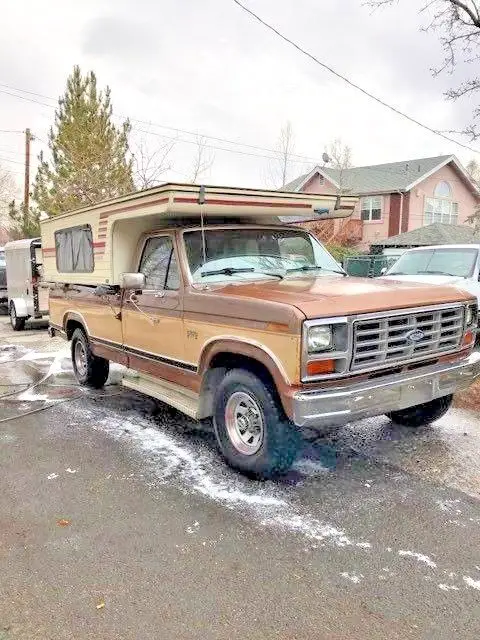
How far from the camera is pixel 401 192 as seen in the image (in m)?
29.4

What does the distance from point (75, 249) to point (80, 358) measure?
1.53 meters

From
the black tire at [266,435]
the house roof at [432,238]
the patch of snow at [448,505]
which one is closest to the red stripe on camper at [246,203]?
the black tire at [266,435]

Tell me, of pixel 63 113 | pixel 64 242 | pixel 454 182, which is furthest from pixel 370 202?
pixel 64 242

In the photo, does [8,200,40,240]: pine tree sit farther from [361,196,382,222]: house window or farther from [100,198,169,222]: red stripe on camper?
[361,196,382,222]: house window

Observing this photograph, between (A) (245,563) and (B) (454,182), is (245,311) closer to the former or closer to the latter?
(A) (245,563)

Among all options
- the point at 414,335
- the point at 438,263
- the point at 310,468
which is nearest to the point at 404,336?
the point at 414,335

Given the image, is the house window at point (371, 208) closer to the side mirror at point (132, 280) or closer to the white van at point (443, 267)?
the white van at point (443, 267)

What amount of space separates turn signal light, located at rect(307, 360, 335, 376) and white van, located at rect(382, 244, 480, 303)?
5926mm

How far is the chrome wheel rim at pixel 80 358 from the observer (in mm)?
7084

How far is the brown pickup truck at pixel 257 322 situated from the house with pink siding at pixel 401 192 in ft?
80.8

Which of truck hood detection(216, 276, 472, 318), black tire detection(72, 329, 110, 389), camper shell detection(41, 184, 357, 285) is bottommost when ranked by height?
black tire detection(72, 329, 110, 389)

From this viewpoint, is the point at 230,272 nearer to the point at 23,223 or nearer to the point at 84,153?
the point at 84,153

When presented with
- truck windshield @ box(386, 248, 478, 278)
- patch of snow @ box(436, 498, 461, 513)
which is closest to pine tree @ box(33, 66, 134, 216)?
truck windshield @ box(386, 248, 478, 278)

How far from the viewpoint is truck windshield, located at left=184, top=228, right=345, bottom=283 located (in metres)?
4.86
